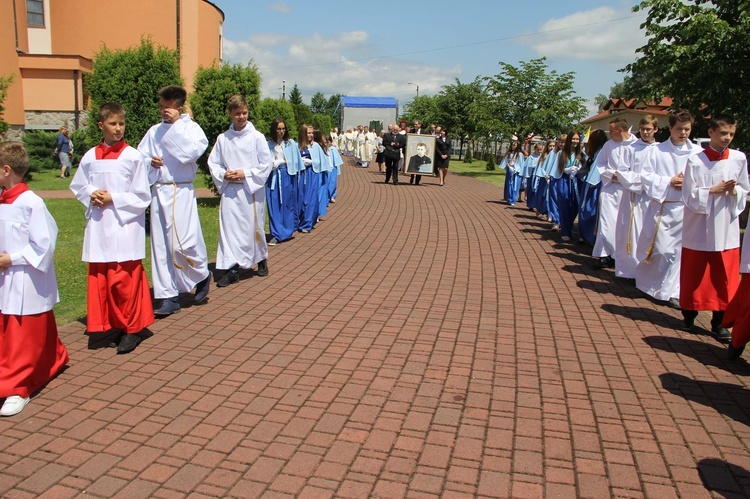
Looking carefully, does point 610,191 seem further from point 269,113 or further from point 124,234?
point 269,113

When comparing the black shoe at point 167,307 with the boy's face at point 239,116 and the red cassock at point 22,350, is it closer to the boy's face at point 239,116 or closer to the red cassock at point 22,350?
the red cassock at point 22,350

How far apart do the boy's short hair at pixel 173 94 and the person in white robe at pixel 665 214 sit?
5.33 m

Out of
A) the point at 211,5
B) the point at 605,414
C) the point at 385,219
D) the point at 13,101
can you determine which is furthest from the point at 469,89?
the point at 605,414

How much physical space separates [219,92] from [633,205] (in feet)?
32.4

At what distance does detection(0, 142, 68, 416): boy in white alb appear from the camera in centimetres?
454

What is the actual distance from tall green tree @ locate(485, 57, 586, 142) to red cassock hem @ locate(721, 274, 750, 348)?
24.1 meters

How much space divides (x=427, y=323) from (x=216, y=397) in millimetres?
2513

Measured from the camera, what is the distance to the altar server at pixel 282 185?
1070 cm

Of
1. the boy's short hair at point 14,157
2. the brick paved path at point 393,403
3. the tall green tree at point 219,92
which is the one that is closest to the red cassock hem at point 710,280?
the brick paved path at point 393,403

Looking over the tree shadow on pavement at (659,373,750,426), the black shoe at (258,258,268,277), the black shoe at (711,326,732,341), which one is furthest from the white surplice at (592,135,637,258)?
the black shoe at (258,258,268,277)

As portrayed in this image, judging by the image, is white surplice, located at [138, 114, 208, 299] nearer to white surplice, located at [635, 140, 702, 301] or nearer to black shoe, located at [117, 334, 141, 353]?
black shoe, located at [117, 334, 141, 353]

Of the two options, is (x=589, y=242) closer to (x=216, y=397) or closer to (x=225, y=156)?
(x=225, y=156)

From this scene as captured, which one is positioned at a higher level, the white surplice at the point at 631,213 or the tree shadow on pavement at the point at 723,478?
the white surplice at the point at 631,213

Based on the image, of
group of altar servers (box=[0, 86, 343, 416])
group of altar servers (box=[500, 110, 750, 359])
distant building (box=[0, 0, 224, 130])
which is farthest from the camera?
distant building (box=[0, 0, 224, 130])
